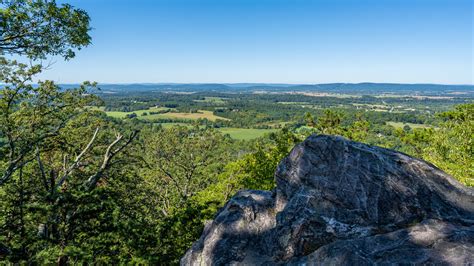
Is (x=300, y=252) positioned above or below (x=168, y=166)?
above

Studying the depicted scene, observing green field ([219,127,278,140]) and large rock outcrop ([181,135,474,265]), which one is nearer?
large rock outcrop ([181,135,474,265])

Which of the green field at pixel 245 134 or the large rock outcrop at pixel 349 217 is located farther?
the green field at pixel 245 134

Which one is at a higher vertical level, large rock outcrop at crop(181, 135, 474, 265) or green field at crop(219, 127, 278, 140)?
large rock outcrop at crop(181, 135, 474, 265)

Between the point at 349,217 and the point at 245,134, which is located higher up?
the point at 349,217

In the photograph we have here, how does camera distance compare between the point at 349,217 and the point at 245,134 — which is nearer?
the point at 349,217

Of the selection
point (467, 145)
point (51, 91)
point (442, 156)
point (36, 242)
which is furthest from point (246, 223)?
point (442, 156)

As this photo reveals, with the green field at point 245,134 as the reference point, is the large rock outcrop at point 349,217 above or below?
above

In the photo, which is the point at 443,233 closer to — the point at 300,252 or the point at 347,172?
the point at 347,172

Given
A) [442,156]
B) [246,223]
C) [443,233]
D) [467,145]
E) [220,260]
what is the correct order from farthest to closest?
[442,156] → [467,145] → [246,223] → [220,260] → [443,233]
